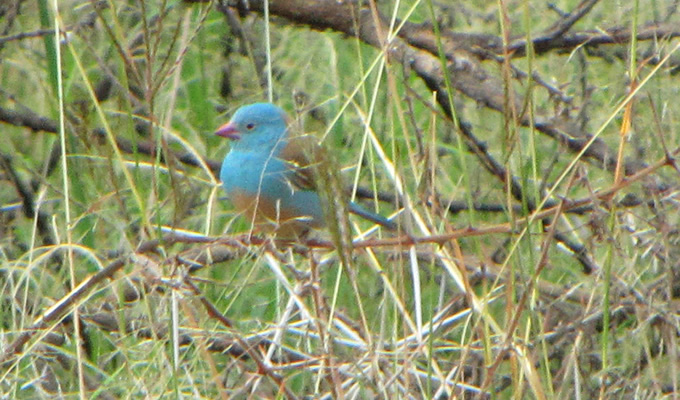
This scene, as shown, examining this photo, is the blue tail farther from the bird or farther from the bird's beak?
the bird's beak

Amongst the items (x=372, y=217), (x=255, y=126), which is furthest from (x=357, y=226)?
(x=255, y=126)

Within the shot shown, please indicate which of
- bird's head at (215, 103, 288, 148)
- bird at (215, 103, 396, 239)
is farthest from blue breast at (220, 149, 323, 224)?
bird's head at (215, 103, 288, 148)

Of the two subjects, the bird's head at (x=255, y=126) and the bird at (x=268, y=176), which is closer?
the bird at (x=268, y=176)

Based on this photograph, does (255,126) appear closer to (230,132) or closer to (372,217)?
(230,132)

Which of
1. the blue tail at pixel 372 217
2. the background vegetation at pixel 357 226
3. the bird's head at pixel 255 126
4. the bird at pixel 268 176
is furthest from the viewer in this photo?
the bird's head at pixel 255 126

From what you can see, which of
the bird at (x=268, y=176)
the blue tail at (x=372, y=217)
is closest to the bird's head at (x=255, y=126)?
the bird at (x=268, y=176)

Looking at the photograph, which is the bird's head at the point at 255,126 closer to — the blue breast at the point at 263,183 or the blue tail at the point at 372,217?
the blue breast at the point at 263,183

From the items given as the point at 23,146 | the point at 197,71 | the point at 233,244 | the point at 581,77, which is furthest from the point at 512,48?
the point at 23,146
